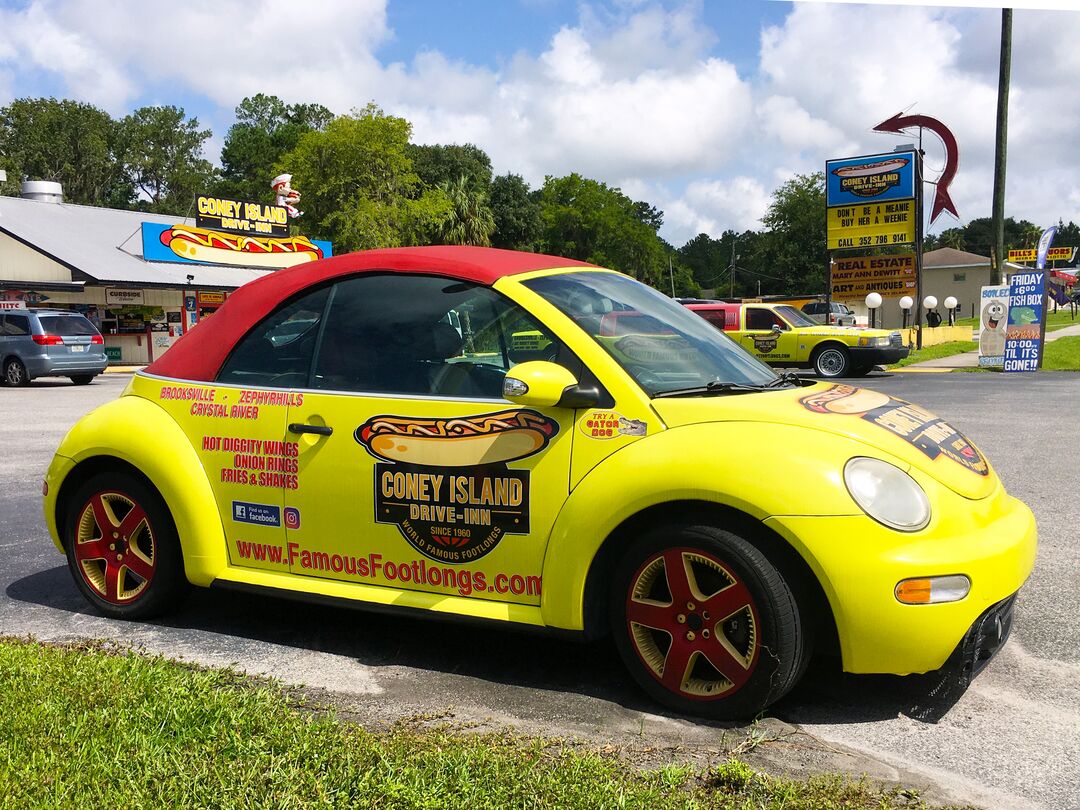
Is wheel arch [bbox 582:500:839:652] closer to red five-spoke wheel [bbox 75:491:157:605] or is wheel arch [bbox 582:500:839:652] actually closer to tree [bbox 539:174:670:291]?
red five-spoke wheel [bbox 75:491:157:605]

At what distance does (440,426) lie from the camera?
371cm

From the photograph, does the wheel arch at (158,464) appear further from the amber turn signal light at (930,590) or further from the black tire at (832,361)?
the black tire at (832,361)

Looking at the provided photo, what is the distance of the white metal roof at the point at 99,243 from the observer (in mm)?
29719

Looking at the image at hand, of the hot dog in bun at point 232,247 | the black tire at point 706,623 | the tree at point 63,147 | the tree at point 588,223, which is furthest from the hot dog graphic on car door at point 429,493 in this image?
the tree at point 588,223

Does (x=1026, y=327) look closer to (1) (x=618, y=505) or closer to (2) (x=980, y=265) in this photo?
(1) (x=618, y=505)

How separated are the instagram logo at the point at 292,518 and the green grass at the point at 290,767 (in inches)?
30.8

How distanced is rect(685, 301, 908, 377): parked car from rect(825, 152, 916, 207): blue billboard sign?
923cm

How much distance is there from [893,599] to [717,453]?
2.37 feet

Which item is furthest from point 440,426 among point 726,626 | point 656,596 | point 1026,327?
point 1026,327

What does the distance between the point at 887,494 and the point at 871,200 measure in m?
28.9

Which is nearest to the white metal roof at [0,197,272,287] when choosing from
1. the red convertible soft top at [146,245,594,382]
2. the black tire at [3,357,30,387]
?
the black tire at [3,357,30,387]

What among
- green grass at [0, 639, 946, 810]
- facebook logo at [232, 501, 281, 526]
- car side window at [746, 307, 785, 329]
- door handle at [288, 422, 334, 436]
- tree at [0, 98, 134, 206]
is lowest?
green grass at [0, 639, 946, 810]

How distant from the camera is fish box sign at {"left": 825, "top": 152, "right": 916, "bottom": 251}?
29.3 metres

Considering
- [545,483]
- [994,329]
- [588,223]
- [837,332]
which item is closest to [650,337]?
[545,483]
